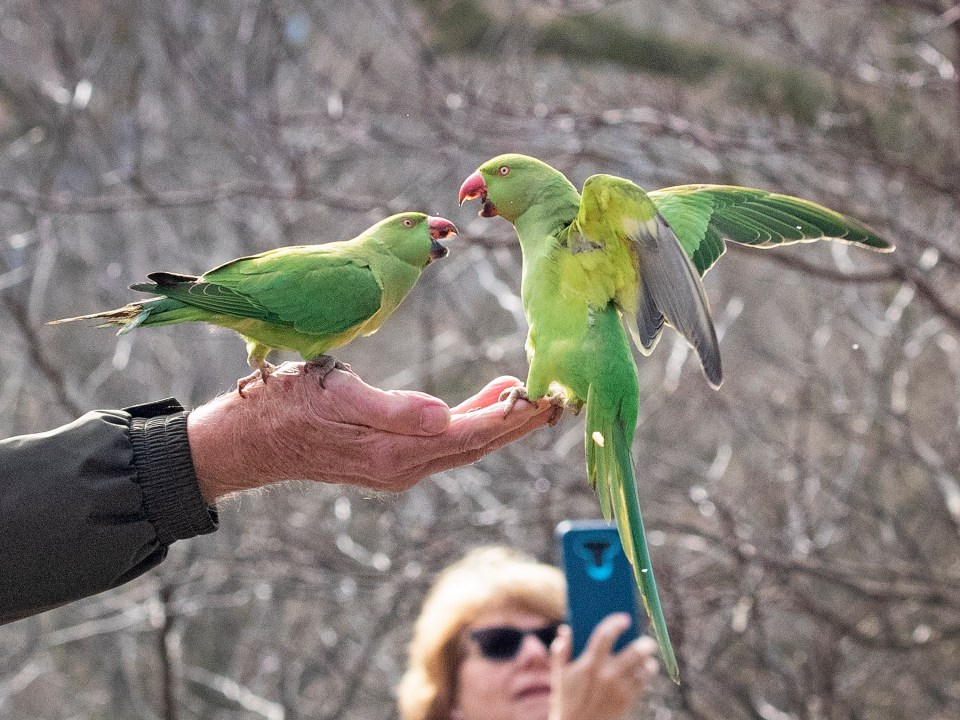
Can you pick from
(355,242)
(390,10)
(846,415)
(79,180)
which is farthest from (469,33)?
(355,242)

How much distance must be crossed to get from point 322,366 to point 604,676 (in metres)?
1.01

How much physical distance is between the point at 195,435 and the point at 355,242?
22.2 inches

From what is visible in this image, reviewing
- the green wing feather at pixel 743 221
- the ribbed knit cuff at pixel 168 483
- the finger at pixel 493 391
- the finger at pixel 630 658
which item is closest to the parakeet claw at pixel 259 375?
the ribbed knit cuff at pixel 168 483

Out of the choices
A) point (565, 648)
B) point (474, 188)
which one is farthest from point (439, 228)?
point (565, 648)

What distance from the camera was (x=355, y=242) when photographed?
258 centimetres

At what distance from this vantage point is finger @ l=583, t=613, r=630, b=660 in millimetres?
2652

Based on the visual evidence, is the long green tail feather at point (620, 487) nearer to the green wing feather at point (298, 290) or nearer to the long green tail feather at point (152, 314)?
the green wing feather at point (298, 290)

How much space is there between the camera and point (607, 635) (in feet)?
8.70

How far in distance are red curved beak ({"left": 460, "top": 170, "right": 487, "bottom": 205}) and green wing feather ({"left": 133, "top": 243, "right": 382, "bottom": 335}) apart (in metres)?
0.27

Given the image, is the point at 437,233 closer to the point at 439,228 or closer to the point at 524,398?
the point at 439,228

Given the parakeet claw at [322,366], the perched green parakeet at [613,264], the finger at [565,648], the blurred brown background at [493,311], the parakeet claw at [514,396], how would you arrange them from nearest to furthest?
the perched green parakeet at [613,264]
the parakeet claw at [514,396]
the parakeet claw at [322,366]
the finger at [565,648]
the blurred brown background at [493,311]

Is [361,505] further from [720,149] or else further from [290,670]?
[720,149]

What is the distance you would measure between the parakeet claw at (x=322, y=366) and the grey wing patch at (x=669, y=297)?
0.63 metres

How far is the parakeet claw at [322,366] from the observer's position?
2.37 m
